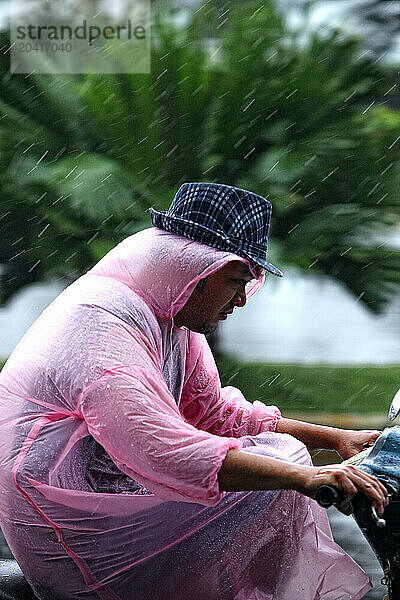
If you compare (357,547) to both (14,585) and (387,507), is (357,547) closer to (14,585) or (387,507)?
(14,585)

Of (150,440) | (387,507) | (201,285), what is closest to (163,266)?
(201,285)

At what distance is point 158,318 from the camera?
7.54 ft

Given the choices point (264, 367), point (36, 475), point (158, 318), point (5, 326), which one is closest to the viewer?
point (36, 475)

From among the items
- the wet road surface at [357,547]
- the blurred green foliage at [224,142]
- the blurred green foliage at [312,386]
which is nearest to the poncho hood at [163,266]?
the wet road surface at [357,547]

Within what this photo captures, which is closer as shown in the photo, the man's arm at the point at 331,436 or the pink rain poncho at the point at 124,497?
the pink rain poncho at the point at 124,497

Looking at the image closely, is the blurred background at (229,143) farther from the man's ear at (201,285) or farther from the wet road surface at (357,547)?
the man's ear at (201,285)

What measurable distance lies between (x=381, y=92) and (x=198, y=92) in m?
1.28

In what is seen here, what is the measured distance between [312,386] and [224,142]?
208 centimetres

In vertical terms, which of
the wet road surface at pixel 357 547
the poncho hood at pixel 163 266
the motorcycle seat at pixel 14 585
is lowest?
the wet road surface at pixel 357 547

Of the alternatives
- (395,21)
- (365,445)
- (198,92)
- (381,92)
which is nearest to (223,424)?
(365,445)

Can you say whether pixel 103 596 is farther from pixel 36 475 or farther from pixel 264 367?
pixel 264 367

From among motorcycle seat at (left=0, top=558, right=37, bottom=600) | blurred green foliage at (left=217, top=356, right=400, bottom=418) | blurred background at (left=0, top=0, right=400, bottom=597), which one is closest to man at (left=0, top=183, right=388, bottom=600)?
motorcycle seat at (left=0, top=558, right=37, bottom=600)

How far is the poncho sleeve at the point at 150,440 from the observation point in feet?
6.44

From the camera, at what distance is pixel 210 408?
104 inches
